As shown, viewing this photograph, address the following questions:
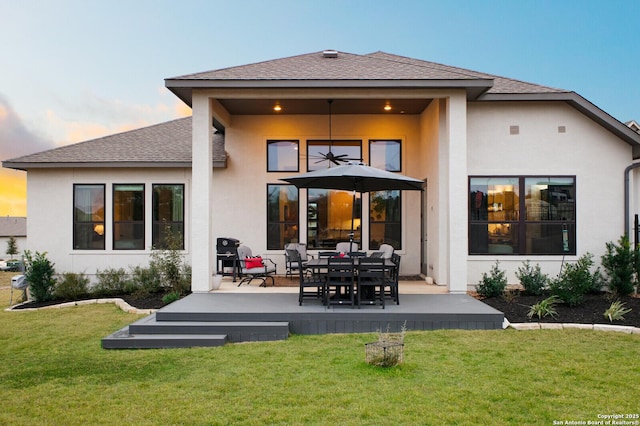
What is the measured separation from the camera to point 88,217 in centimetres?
1157

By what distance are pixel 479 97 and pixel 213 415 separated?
808 centimetres

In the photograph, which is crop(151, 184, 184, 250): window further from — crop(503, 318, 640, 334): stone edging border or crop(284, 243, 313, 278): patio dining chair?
crop(503, 318, 640, 334): stone edging border

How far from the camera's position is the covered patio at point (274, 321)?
6355 mm

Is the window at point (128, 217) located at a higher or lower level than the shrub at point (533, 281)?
higher

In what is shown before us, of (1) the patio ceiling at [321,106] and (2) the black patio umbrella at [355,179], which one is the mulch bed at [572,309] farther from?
(1) the patio ceiling at [321,106]

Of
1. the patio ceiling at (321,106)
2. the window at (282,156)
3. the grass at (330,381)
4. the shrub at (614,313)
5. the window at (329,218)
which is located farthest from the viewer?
the window at (282,156)

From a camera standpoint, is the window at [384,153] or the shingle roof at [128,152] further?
the window at [384,153]

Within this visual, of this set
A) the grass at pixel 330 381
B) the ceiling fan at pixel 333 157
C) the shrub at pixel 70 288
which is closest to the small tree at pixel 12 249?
the shrub at pixel 70 288

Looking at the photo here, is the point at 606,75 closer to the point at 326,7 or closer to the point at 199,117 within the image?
the point at 326,7

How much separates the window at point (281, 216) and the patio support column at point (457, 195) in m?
4.32

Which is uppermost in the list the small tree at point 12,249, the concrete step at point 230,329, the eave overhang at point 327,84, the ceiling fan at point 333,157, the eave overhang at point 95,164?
the eave overhang at point 327,84

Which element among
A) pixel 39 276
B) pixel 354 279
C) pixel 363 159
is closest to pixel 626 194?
pixel 363 159

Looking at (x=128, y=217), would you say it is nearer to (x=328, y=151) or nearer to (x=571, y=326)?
(x=328, y=151)

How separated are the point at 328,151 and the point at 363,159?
0.92 m
